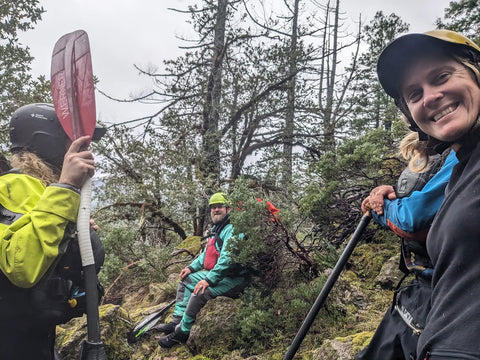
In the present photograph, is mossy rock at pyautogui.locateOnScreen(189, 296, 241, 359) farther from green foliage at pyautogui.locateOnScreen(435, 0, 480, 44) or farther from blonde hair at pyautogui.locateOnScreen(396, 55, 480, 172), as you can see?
green foliage at pyautogui.locateOnScreen(435, 0, 480, 44)

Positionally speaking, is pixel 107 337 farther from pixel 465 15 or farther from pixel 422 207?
pixel 465 15

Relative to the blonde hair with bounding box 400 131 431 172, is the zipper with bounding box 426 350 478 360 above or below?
below

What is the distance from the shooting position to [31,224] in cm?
151

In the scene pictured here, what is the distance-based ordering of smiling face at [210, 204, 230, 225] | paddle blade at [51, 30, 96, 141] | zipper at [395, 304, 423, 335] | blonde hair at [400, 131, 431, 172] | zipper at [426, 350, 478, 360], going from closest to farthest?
zipper at [426, 350, 478, 360]
zipper at [395, 304, 423, 335]
blonde hair at [400, 131, 431, 172]
paddle blade at [51, 30, 96, 141]
smiling face at [210, 204, 230, 225]

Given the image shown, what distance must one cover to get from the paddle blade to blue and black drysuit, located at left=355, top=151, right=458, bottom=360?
223 centimetres

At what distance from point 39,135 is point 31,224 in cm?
88

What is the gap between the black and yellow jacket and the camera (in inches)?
56.8

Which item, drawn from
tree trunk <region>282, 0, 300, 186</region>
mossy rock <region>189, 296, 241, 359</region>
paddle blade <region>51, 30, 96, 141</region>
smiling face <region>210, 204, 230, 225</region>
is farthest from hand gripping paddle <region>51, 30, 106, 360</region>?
tree trunk <region>282, 0, 300, 186</region>

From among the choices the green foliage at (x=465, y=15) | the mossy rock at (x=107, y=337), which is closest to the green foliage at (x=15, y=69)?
the mossy rock at (x=107, y=337)

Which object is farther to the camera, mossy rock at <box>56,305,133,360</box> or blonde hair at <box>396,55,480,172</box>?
mossy rock at <box>56,305,133,360</box>

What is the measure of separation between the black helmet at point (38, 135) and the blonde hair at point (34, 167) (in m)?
0.08

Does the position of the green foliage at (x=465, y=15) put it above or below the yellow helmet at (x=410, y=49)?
above

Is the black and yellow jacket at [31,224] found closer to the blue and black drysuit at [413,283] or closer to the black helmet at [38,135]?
the black helmet at [38,135]

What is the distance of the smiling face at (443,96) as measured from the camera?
1.21 meters
